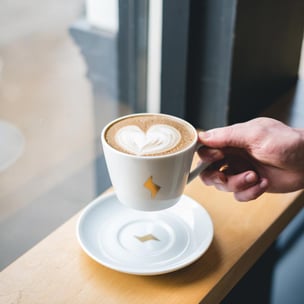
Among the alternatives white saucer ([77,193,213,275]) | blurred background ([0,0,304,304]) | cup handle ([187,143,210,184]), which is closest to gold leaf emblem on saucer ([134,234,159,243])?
white saucer ([77,193,213,275])

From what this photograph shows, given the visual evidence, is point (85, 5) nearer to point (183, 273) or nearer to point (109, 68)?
point (109, 68)

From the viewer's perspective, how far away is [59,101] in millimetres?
1354

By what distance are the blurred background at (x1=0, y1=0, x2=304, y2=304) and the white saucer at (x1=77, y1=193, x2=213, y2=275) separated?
0.38 metres

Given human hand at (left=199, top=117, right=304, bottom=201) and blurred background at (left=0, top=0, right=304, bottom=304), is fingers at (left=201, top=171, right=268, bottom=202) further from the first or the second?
blurred background at (left=0, top=0, right=304, bottom=304)

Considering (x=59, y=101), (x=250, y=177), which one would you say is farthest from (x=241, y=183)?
(x=59, y=101)

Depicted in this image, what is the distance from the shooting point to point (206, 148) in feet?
2.67

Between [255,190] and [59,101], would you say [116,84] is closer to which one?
[59,101]

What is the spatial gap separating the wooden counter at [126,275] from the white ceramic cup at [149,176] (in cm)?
11

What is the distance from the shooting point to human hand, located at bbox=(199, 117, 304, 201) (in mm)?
797

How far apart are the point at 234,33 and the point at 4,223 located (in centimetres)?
69

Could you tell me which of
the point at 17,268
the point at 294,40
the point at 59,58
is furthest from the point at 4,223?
the point at 294,40

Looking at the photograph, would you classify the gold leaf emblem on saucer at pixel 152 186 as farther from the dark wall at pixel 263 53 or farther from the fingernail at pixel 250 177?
the dark wall at pixel 263 53

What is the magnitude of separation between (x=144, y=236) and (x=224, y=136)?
195 millimetres

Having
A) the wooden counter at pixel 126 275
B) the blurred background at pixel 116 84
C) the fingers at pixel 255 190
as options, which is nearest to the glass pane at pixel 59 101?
the blurred background at pixel 116 84
